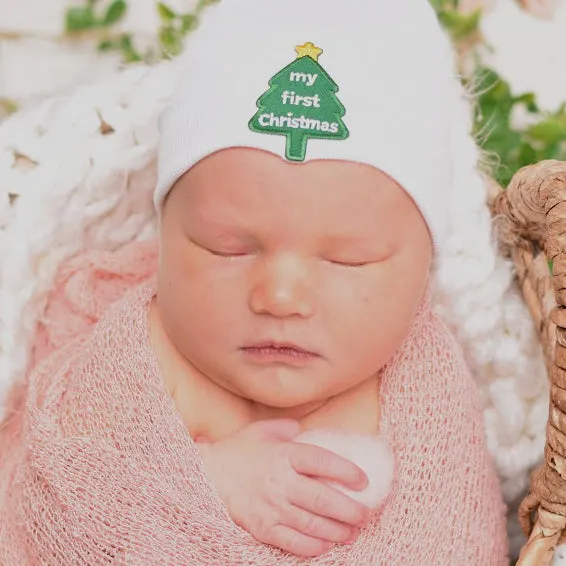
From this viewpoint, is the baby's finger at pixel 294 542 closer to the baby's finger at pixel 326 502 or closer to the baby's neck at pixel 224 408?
the baby's finger at pixel 326 502

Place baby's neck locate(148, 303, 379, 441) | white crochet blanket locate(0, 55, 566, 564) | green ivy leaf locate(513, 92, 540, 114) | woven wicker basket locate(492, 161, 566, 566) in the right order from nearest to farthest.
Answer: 1. woven wicker basket locate(492, 161, 566, 566)
2. baby's neck locate(148, 303, 379, 441)
3. white crochet blanket locate(0, 55, 566, 564)
4. green ivy leaf locate(513, 92, 540, 114)

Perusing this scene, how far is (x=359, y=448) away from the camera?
1125mm

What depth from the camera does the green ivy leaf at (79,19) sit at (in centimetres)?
204

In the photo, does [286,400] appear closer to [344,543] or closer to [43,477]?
[344,543]

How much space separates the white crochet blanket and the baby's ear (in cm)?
27

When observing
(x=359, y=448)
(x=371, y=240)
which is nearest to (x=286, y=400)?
(x=359, y=448)

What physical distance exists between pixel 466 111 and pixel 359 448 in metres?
0.57

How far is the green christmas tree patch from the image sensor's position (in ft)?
3.39

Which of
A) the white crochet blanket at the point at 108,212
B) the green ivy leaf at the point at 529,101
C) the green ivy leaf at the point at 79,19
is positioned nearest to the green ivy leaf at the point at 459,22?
the green ivy leaf at the point at 529,101

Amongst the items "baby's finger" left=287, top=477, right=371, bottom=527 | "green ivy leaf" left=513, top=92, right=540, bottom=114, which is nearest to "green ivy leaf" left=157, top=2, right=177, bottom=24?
"green ivy leaf" left=513, top=92, right=540, bottom=114

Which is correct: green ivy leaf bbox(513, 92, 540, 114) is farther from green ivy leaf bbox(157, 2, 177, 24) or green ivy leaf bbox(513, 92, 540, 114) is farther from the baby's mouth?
the baby's mouth

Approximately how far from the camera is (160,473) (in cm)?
109

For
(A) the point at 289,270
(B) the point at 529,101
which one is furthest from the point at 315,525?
(B) the point at 529,101

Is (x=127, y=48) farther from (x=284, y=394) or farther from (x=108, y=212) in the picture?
(x=284, y=394)
